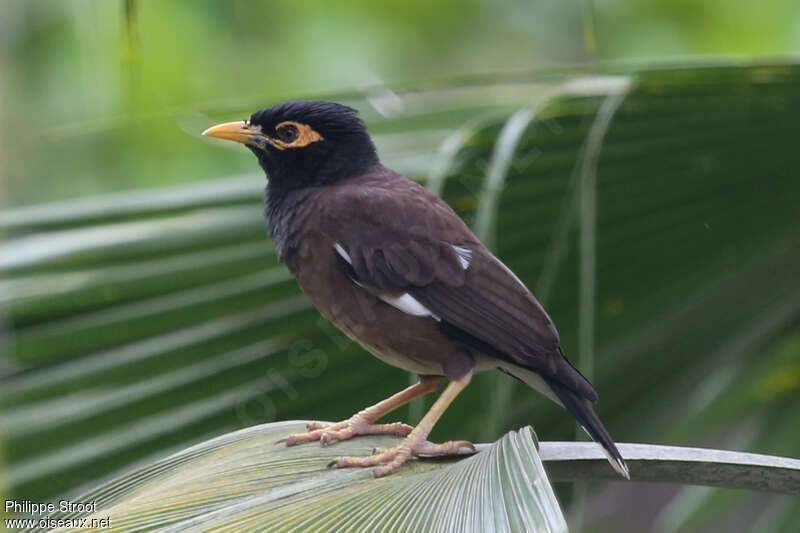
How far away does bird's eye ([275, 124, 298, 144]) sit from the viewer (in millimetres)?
3035

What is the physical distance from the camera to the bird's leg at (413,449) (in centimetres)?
205

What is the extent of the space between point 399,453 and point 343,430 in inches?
10.8

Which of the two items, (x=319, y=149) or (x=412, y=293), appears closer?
(x=412, y=293)

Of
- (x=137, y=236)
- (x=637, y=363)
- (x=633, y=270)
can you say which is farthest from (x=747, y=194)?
(x=137, y=236)

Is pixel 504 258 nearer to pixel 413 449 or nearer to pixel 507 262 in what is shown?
pixel 507 262

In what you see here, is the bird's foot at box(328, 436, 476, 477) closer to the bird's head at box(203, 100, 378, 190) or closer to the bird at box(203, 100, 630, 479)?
the bird at box(203, 100, 630, 479)

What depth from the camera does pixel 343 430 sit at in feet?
8.04

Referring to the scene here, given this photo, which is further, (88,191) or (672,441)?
(88,191)

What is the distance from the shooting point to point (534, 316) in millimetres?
2531

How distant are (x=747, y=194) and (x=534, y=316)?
63cm

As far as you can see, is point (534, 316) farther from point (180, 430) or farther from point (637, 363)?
point (180, 430)

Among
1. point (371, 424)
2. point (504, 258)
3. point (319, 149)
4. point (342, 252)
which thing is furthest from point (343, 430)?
point (319, 149)

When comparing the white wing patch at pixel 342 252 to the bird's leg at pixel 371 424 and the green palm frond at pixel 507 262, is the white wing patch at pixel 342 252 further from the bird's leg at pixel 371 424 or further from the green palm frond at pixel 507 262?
the bird's leg at pixel 371 424

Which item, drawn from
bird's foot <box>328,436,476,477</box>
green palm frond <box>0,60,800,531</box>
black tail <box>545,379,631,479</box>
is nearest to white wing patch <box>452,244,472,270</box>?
green palm frond <box>0,60,800,531</box>
